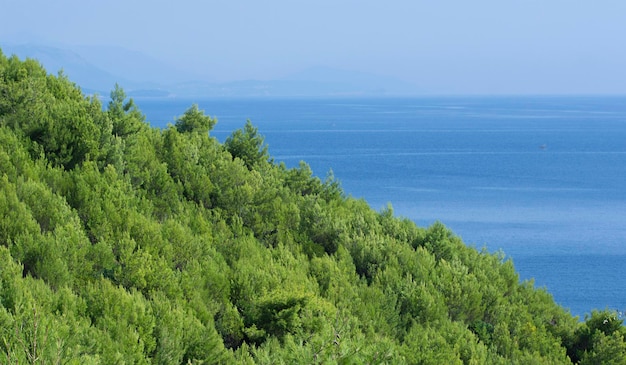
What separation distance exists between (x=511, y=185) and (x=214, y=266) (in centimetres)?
7030

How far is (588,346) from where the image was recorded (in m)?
21.1

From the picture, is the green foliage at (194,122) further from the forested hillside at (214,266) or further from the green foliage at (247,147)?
the forested hillside at (214,266)

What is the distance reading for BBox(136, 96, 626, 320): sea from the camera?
51.5m

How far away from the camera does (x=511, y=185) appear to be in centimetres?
8288

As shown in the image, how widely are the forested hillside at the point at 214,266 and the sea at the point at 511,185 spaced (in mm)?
4563

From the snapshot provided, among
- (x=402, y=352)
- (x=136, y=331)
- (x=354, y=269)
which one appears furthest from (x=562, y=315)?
(x=136, y=331)

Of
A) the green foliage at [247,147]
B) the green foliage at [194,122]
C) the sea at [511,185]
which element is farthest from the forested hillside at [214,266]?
the sea at [511,185]

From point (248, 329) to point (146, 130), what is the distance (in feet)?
43.2

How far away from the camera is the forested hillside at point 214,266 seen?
12.9 meters

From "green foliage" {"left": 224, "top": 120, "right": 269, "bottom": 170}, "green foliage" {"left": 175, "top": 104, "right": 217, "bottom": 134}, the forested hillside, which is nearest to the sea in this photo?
the forested hillside

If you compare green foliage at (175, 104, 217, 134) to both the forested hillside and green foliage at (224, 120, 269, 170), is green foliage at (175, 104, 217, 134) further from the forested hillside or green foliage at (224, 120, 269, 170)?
the forested hillside

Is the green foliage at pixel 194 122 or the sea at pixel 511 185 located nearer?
the green foliage at pixel 194 122

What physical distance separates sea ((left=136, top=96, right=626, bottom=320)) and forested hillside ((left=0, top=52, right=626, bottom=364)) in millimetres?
4563

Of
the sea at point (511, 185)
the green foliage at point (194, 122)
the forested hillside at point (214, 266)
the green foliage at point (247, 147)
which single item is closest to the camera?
the forested hillside at point (214, 266)
